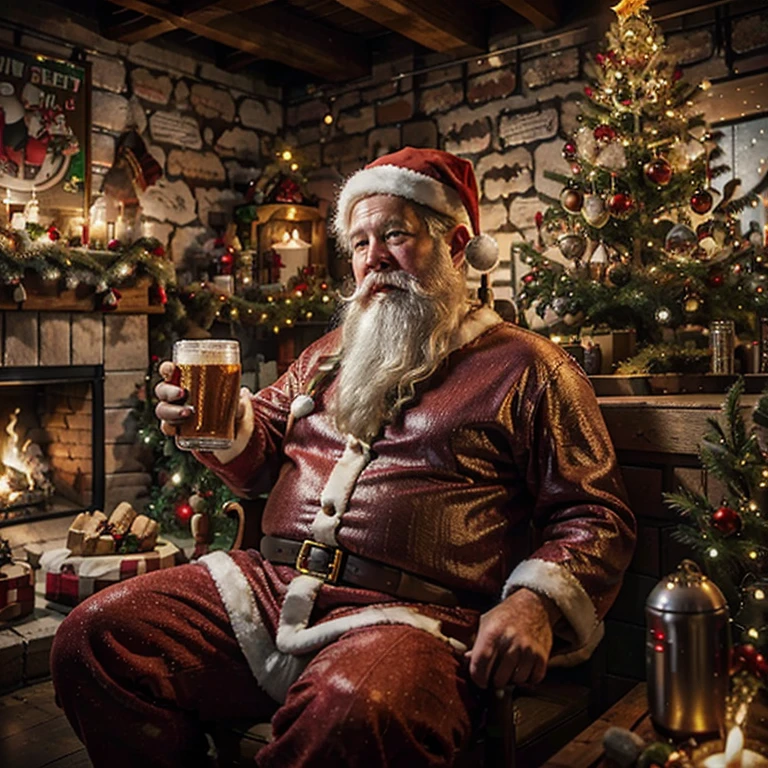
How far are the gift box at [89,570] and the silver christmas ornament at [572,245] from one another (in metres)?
2.01

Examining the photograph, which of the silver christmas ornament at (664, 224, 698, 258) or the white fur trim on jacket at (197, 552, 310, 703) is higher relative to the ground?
the silver christmas ornament at (664, 224, 698, 258)

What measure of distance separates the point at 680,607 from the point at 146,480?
3732 mm

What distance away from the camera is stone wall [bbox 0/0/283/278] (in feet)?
14.7

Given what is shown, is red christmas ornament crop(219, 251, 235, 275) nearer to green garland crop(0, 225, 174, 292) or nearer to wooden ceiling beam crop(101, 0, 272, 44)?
green garland crop(0, 225, 174, 292)

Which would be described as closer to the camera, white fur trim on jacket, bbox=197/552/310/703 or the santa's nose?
white fur trim on jacket, bbox=197/552/310/703

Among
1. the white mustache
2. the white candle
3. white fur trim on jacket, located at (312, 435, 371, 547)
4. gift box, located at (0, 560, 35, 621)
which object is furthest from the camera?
gift box, located at (0, 560, 35, 621)

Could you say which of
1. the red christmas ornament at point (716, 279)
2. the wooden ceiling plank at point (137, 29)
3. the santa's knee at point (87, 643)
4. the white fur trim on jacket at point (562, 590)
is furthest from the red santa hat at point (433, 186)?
the wooden ceiling plank at point (137, 29)

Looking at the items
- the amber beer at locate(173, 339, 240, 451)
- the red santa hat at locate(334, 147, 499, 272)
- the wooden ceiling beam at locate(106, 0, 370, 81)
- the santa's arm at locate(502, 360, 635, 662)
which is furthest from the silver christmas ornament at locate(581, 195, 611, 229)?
the wooden ceiling beam at locate(106, 0, 370, 81)

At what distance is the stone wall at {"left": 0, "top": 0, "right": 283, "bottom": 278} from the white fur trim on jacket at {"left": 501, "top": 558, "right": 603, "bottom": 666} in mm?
3717

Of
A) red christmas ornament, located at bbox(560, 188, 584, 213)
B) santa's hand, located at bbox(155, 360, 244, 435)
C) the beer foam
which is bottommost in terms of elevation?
santa's hand, located at bbox(155, 360, 244, 435)

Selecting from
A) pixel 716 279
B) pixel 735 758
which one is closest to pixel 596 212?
pixel 716 279

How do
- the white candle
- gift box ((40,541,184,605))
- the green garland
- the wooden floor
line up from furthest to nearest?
the green garland → gift box ((40,541,184,605)) → the wooden floor → the white candle

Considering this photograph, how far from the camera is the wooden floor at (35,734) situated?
2.27 meters

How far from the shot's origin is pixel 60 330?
416cm
